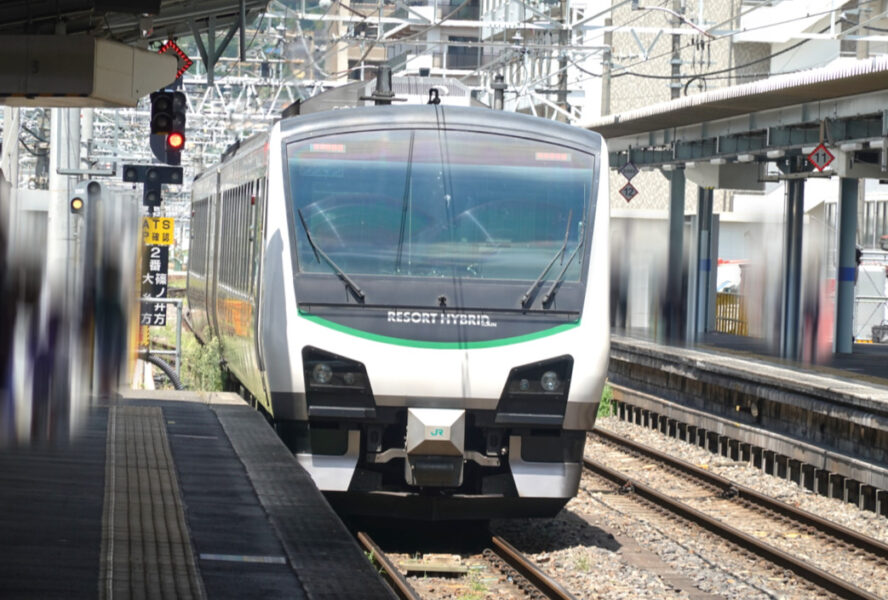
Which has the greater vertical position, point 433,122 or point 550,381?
point 433,122

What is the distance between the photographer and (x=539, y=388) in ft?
31.0

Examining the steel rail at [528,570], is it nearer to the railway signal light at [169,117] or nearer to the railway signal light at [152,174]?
the railway signal light at [169,117]

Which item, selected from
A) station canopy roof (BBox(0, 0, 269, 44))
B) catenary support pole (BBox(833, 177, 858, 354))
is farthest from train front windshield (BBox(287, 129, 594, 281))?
catenary support pole (BBox(833, 177, 858, 354))

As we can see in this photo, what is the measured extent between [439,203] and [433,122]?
584 millimetres

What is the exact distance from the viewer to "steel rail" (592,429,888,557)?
425 inches

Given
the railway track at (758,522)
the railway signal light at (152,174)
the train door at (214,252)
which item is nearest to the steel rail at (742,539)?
the railway track at (758,522)

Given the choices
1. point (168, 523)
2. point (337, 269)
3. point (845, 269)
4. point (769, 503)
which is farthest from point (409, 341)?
point (845, 269)

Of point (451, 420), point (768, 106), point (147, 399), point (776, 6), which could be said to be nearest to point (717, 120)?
point (768, 106)

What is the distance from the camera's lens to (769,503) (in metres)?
12.6

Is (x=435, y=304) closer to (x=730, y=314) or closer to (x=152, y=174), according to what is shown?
(x=152, y=174)

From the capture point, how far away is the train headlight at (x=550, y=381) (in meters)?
9.45

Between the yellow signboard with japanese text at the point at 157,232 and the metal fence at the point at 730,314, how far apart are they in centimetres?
1302

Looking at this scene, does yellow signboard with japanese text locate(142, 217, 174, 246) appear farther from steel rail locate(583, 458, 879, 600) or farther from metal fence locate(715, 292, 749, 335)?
metal fence locate(715, 292, 749, 335)

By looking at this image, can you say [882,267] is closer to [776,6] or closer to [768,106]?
[776,6]
